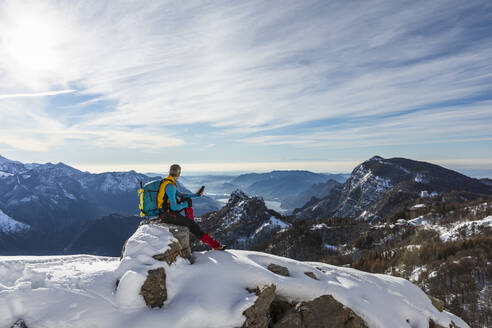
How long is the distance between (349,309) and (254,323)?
5.37 m

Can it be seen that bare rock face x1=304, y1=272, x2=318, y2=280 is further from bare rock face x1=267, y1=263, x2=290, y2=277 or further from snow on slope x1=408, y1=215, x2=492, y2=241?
snow on slope x1=408, y1=215, x2=492, y2=241

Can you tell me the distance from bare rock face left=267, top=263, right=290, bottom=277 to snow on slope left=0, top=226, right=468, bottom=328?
412mm

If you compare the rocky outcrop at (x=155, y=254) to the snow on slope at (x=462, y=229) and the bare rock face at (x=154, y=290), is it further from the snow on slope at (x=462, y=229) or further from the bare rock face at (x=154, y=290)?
the snow on slope at (x=462, y=229)

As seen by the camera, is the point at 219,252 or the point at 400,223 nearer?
the point at 219,252

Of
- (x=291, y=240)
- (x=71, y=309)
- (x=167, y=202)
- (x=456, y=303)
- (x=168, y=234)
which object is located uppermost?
(x=167, y=202)

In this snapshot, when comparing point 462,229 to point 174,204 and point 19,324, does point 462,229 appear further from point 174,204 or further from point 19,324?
point 19,324

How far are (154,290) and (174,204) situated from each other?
5.07 meters

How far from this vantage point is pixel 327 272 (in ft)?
55.8

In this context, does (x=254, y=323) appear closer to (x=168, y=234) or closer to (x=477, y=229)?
(x=168, y=234)

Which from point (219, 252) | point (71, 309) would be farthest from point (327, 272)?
point (71, 309)

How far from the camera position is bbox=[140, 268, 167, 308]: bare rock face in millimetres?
10609

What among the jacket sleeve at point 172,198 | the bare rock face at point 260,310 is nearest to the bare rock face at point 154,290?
the bare rock face at point 260,310

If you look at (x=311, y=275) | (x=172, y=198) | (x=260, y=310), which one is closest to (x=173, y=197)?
(x=172, y=198)

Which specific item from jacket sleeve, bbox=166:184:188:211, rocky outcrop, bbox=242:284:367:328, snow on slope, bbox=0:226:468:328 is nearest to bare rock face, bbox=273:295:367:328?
rocky outcrop, bbox=242:284:367:328
